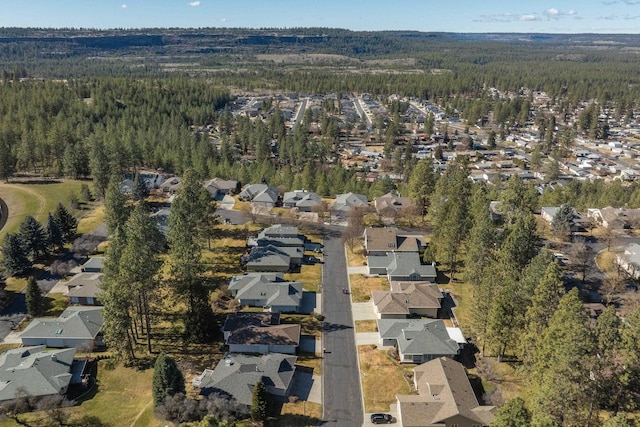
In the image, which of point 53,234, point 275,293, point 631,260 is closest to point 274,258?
point 275,293

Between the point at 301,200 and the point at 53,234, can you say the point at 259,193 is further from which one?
the point at 53,234

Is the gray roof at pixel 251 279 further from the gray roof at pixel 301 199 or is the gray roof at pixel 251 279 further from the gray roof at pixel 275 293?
the gray roof at pixel 301 199

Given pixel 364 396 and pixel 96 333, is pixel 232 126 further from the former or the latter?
pixel 364 396

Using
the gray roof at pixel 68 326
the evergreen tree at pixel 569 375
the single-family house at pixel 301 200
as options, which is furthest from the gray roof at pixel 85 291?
the evergreen tree at pixel 569 375

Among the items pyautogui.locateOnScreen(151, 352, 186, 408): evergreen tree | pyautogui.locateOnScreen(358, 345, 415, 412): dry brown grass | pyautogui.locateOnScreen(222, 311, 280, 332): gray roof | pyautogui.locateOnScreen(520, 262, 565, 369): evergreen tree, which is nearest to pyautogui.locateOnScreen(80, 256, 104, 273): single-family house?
pyautogui.locateOnScreen(222, 311, 280, 332): gray roof

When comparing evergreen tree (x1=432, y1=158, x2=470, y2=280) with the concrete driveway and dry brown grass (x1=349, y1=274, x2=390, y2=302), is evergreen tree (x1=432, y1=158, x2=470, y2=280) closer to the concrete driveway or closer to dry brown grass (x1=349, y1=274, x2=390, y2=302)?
dry brown grass (x1=349, y1=274, x2=390, y2=302)

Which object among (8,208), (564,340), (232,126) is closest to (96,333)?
(564,340)
